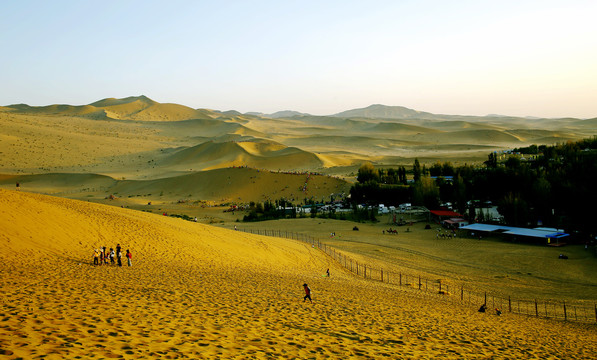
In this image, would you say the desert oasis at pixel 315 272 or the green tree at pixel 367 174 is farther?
the green tree at pixel 367 174

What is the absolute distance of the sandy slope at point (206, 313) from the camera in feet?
26.6

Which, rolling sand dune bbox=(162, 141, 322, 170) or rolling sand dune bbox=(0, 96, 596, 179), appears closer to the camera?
rolling sand dune bbox=(0, 96, 596, 179)

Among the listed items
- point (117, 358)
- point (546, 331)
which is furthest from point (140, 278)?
point (546, 331)

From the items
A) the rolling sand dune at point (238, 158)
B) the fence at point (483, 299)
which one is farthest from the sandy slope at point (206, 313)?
the rolling sand dune at point (238, 158)

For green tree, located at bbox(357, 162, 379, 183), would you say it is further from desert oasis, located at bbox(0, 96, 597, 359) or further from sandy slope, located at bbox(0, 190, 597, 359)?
sandy slope, located at bbox(0, 190, 597, 359)

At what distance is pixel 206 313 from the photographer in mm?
10680

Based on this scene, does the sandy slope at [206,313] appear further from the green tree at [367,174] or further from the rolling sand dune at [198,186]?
the rolling sand dune at [198,186]

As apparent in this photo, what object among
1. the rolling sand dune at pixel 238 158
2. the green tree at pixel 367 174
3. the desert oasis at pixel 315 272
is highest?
the rolling sand dune at pixel 238 158

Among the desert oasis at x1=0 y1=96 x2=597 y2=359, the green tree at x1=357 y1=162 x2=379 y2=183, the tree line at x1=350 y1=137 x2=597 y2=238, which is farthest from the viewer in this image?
the green tree at x1=357 y1=162 x2=379 y2=183

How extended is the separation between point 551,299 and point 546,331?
6.60 meters

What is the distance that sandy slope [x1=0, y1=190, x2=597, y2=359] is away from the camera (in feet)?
26.6

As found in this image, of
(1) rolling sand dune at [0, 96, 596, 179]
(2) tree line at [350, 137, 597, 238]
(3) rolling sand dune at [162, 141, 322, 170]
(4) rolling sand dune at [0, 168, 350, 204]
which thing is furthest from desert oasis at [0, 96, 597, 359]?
(1) rolling sand dune at [0, 96, 596, 179]

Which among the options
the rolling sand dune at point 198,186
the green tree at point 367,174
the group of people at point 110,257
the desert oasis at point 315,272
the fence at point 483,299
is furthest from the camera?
the rolling sand dune at point 198,186

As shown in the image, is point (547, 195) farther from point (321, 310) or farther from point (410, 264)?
point (321, 310)
